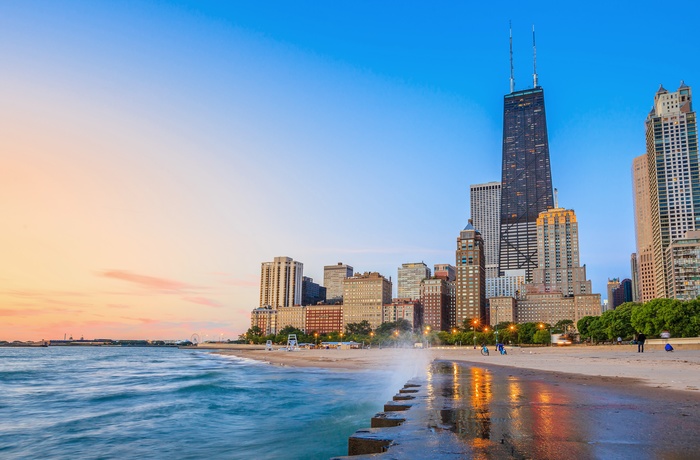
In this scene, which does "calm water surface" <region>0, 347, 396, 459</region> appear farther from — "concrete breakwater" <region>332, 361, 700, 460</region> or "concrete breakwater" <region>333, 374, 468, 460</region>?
"concrete breakwater" <region>333, 374, 468, 460</region>

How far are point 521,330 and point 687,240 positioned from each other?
9839cm

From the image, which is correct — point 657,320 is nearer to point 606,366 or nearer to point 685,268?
point 606,366

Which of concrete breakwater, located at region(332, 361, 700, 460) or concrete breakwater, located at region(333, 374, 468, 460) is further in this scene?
concrete breakwater, located at region(332, 361, 700, 460)

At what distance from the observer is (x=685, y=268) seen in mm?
193375

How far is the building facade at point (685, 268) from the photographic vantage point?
7520 inches

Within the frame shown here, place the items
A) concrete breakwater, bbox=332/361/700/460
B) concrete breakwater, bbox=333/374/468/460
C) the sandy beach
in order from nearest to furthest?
concrete breakwater, bbox=333/374/468/460, concrete breakwater, bbox=332/361/700/460, the sandy beach

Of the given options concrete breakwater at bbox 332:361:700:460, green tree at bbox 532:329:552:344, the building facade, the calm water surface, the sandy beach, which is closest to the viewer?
concrete breakwater at bbox 332:361:700:460

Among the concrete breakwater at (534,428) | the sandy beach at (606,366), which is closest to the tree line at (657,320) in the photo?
the sandy beach at (606,366)

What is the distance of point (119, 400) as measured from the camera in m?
29.4

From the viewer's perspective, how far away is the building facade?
19100 centimetres

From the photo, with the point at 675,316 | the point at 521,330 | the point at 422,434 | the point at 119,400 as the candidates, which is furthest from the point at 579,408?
the point at 521,330

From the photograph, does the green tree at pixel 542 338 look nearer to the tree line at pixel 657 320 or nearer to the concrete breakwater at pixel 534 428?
the tree line at pixel 657 320

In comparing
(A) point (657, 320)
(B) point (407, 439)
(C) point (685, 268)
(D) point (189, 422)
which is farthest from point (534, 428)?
(C) point (685, 268)

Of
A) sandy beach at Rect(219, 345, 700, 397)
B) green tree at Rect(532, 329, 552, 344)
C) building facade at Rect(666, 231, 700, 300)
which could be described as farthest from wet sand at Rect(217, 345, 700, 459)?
building facade at Rect(666, 231, 700, 300)
